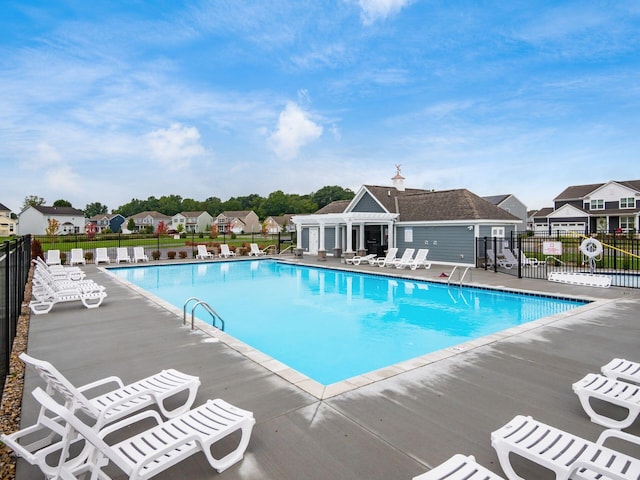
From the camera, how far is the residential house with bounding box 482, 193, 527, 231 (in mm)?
44719

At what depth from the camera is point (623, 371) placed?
14.6 feet

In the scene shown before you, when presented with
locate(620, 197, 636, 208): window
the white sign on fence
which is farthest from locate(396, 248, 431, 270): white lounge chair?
locate(620, 197, 636, 208): window

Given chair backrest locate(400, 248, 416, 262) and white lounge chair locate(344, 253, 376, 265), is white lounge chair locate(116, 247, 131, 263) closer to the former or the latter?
white lounge chair locate(344, 253, 376, 265)

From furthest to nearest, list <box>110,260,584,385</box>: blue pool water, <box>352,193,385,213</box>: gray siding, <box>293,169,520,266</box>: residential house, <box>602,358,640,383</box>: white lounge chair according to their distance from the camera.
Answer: <box>352,193,385,213</box>: gray siding
<box>293,169,520,266</box>: residential house
<box>110,260,584,385</box>: blue pool water
<box>602,358,640,383</box>: white lounge chair

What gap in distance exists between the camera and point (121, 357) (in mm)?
5715

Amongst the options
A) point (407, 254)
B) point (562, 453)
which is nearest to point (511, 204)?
point (407, 254)

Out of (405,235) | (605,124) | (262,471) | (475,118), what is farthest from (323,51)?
(262,471)

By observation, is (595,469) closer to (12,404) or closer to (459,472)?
(459,472)

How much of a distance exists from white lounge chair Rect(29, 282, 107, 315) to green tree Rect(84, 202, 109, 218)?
130 m

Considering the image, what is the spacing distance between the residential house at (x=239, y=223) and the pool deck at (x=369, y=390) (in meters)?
75.4

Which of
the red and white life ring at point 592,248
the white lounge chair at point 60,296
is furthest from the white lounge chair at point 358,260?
the white lounge chair at point 60,296

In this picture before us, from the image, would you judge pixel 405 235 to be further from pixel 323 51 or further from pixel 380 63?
pixel 323 51

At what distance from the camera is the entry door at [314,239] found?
26.2 m

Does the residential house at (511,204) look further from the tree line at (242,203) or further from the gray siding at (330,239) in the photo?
the tree line at (242,203)
